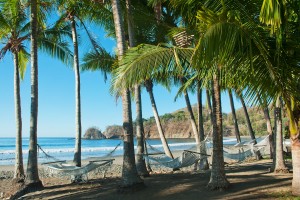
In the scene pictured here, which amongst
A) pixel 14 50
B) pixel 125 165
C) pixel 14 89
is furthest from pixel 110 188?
pixel 14 50

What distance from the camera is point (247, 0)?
15.1ft

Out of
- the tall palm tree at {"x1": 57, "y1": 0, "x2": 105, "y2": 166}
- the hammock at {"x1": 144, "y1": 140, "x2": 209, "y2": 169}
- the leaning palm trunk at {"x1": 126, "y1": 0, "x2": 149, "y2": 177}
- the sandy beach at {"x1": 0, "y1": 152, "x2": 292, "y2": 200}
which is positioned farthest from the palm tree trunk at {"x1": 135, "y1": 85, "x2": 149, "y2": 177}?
the tall palm tree at {"x1": 57, "y1": 0, "x2": 105, "y2": 166}

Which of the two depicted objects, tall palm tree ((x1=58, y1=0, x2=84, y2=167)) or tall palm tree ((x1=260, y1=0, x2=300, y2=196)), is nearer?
tall palm tree ((x1=260, y1=0, x2=300, y2=196))

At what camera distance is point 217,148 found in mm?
5762

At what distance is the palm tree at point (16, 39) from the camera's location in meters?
8.84

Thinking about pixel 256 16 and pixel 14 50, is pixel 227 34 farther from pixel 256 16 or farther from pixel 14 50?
pixel 14 50

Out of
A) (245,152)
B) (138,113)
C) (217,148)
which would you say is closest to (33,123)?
(138,113)

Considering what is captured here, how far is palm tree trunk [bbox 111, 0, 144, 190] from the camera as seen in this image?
6309mm

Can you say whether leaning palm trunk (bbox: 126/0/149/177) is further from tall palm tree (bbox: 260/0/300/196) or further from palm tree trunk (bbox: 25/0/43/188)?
tall palm tree (bbox: 260/0/300/196)

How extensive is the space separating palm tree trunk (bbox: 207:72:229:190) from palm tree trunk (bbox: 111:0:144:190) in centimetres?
140

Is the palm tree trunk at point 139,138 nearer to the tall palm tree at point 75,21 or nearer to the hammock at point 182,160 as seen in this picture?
the hammock at point 182,160

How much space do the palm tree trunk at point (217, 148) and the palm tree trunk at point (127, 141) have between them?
1397 millimetres

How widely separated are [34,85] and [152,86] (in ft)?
16.0

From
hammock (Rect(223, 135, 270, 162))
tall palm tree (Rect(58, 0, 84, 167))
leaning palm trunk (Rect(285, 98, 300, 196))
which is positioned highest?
tall palm tree (Rect(58, 0, 84, 167))
